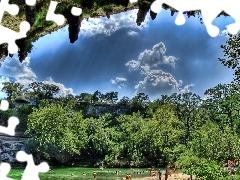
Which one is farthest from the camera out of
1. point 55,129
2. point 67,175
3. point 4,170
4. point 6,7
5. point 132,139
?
point 132,139

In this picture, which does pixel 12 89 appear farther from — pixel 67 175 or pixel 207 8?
pixel 207 8

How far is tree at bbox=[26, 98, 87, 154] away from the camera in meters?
25.0

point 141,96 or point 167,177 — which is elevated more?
point 141,96

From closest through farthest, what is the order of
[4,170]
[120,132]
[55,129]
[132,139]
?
[4,170] → [55,129] → [132,139] → [120,132]

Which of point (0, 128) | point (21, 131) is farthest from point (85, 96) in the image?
point (0, 128)

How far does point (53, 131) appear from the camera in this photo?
82.3 feet

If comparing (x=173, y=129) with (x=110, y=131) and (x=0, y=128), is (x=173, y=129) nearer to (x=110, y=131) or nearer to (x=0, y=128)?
(x=110, y=131)

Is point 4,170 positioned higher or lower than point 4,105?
lower

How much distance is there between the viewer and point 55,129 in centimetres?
2522

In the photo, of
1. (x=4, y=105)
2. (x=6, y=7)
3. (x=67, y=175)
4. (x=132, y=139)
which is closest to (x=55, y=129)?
(x=67, y=175)

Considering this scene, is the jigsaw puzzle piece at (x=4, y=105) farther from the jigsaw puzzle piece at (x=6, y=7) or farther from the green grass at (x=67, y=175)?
the green grass at (x=67, y=175)

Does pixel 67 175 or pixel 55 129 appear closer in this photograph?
pixel 67 175

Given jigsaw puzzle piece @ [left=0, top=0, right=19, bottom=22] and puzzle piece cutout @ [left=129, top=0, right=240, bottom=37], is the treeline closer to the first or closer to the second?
puzzle piece cutout @ [left=129, top=0, right=240, bottom=37]

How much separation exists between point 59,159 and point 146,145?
596 cm
